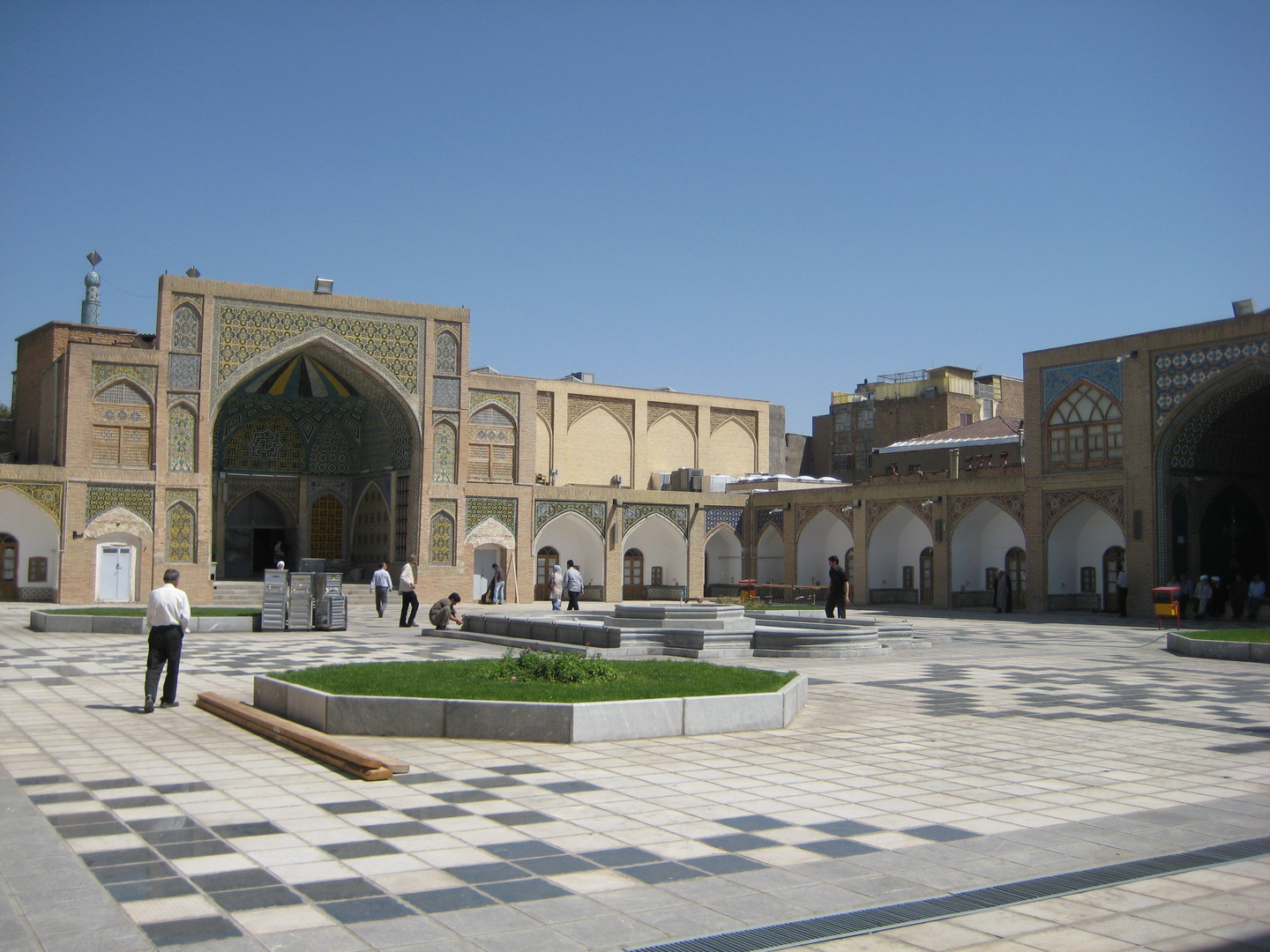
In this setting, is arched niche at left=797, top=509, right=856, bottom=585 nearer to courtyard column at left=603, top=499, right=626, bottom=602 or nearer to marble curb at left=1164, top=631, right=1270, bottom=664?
courtyard column at left=603, top=499, right=626, bottom=602

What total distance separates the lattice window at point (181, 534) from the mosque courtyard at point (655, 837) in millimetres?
16995

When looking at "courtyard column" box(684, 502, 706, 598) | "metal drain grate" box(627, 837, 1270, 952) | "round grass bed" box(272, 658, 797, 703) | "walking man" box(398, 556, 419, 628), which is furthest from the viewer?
"courtyard column" box(684, 502, 706, 598)

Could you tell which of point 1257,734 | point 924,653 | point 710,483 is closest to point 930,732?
point 1257,734

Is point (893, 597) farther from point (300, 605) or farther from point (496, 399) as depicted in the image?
point (300, 605)

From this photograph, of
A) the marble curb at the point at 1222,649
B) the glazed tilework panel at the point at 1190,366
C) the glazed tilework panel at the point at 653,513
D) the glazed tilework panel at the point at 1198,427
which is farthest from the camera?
the glazed tilework panel at the point at 653,513

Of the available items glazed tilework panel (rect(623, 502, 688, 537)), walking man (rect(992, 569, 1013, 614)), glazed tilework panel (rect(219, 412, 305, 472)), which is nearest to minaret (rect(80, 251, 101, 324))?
glazed tilework panel (rect(219, 412, 305, 472))

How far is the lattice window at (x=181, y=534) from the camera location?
83.8 ft

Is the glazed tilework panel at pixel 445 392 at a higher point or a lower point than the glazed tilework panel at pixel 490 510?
higher

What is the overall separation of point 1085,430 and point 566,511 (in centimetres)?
1277

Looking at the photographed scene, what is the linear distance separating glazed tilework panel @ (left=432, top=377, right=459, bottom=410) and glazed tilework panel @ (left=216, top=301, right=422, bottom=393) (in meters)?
0.48

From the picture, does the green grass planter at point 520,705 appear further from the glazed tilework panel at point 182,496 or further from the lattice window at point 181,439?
the lattice window at point 181,439

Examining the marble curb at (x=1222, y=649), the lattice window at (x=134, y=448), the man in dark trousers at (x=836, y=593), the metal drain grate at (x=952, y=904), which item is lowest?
the metal drain grate at (x=952, y=904)

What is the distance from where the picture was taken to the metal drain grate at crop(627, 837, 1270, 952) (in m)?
3.72

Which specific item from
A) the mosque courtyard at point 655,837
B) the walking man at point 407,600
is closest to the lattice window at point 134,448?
the walking man at point 407,600
